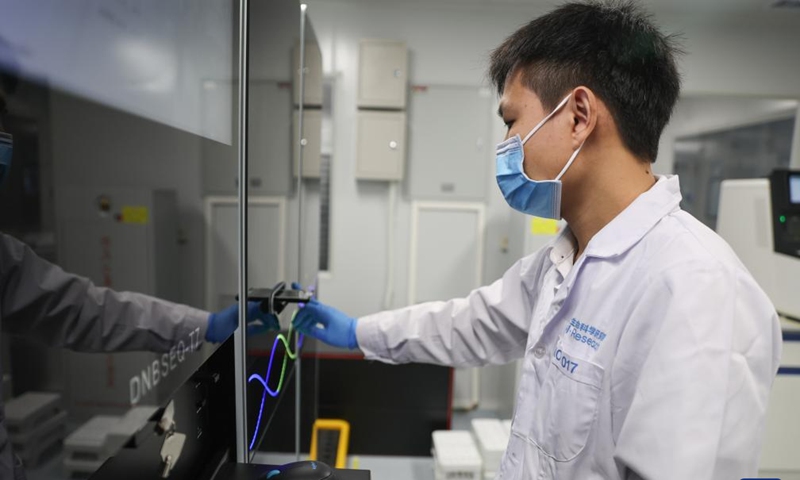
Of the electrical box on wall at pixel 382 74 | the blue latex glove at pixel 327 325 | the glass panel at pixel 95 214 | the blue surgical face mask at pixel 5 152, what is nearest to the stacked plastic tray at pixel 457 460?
the blue latex glove at pixel 327 325

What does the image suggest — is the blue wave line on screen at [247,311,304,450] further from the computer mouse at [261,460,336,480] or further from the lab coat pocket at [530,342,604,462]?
the lab coat pocket at [530,342,604,462]

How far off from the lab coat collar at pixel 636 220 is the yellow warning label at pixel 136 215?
0.67 metres

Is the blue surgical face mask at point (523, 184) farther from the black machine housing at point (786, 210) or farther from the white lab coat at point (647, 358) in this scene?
the black machine housing at point (786, 210)

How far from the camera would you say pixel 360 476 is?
0.57 metres

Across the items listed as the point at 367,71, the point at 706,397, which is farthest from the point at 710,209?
the point at 706,397

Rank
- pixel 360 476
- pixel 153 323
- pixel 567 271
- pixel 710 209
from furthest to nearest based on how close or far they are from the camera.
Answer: pixel 710 209 < pixel 567 271 < pixel 360 476 < pixel 153 323

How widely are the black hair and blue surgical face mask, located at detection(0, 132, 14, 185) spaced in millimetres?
753

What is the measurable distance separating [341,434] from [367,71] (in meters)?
1.92

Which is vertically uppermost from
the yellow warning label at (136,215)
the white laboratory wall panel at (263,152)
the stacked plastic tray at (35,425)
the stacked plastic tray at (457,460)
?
the white laboratory wall panel at (263,152)

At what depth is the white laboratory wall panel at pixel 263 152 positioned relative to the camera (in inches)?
22.7

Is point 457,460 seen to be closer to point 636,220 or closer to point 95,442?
point 636,220

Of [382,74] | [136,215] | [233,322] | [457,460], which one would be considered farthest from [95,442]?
[382,74]

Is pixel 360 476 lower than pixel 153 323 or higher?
lower

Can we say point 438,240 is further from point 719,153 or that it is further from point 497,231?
point 719,153
